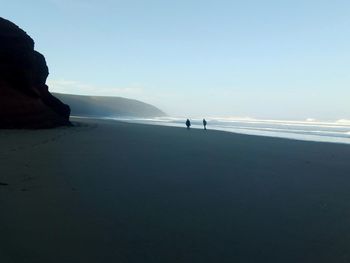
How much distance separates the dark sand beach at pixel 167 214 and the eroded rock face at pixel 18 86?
50.9 feet

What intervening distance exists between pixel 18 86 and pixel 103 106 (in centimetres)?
13682

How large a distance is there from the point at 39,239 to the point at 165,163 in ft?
23.1

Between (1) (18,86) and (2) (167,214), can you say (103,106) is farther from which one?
(2) (167,214)

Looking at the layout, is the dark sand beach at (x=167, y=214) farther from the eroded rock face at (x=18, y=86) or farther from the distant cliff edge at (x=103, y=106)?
the distant cliff edge at (x=103, y=106)

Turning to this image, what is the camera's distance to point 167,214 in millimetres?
5359

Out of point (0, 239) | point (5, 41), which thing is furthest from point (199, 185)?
point (5, 41)

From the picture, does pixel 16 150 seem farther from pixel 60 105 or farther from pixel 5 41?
pixel 60 105

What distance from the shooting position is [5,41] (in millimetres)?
26562

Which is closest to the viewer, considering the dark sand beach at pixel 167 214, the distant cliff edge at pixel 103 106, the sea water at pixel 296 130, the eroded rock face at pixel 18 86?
the dark sand beach at pixel 167 214

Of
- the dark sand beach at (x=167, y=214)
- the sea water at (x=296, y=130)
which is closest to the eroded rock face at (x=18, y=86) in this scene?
the dark sand beach at (x=167, y=214)

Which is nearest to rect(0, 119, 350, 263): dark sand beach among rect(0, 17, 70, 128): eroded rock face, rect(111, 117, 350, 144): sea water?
rect(0, 17, 70, 128): eroded rock face

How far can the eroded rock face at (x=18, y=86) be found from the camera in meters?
23.9

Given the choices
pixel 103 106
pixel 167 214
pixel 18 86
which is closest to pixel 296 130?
pixel 18 86

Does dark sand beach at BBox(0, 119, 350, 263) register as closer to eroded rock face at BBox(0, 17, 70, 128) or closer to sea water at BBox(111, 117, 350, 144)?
eroded rock face at BBox(0, 17, 70, 128)
